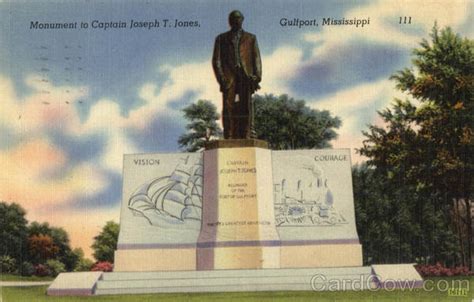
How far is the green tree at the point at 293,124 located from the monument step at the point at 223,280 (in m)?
18.1

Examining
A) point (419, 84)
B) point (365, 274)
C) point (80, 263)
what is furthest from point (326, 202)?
point (80, 263)

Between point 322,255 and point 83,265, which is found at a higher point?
point 83,265

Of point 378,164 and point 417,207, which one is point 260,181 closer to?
point 378,164

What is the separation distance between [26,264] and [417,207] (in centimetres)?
1444

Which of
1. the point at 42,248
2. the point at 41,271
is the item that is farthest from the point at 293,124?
the point at 41,271

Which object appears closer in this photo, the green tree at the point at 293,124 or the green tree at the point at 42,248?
the green tree at the point at 42,248

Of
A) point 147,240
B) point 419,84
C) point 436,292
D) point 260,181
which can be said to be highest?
point 419,84

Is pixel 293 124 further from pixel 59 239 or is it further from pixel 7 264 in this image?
pixel 7 264

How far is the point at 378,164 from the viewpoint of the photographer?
26.9m

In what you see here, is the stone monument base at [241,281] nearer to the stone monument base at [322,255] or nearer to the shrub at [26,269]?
the stone monument base at [322,255]

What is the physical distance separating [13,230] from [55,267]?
2.23m

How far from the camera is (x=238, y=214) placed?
1970cm

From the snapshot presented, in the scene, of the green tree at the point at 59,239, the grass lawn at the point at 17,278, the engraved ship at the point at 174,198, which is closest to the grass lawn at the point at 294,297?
the engraved ship at the point at 174,198

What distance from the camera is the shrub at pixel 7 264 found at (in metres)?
27.2
